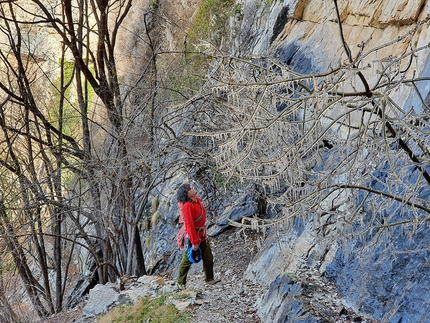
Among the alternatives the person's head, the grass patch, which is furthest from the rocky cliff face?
the person's head

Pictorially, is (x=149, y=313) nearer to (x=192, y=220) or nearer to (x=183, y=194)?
(x=192, y=220)

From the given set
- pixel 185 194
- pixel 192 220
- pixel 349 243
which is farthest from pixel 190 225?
pixel 349 243

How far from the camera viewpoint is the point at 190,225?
6047 millimetres

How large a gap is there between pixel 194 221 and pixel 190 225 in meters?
0.13

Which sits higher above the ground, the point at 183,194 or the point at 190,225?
the point at 183,194

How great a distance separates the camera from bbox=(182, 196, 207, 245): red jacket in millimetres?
5984

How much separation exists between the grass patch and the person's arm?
880 millimetres

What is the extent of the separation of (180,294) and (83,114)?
3.97 m

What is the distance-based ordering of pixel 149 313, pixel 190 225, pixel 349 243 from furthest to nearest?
pixel 190 225
pixel 149 313
pixel 349 243

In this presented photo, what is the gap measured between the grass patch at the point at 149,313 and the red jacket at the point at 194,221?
0.95 metres

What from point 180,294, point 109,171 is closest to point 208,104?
point 109,171

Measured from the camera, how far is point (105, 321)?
6.23m

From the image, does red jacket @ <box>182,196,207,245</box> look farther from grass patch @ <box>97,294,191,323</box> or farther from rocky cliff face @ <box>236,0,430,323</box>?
rocky cliff face @ <box>236,0,430,323</box>

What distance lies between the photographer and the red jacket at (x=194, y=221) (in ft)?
19.6
